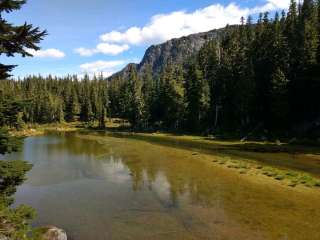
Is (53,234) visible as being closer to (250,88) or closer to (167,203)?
(167,203)

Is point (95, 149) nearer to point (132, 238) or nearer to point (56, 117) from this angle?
point (132, 238)

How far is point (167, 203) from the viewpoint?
29531mm

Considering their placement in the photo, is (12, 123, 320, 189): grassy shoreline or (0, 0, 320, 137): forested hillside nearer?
(12, 123, 320, 189): grassy shoreline

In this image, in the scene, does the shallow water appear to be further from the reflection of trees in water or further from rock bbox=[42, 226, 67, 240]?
rock bbox=[42, 226, 67, 240]

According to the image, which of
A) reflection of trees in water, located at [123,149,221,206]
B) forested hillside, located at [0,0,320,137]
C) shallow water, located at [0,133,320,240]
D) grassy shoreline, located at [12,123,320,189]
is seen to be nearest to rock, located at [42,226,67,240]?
shallow water, located at [0,133,320,240]

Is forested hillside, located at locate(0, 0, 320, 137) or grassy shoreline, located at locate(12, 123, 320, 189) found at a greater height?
forested hillside, located at locate(0, 0, 320, 137)

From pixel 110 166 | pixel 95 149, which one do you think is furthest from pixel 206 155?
pixel 95 149

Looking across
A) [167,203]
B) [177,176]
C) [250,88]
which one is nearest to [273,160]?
[177,176]

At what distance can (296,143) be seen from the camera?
2611 inches

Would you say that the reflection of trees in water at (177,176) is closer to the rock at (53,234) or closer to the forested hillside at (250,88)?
the rock at (53,234)

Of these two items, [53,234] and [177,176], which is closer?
[53,234]

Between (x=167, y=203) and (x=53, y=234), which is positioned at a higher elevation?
(x=53, y=234)

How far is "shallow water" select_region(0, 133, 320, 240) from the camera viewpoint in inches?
914

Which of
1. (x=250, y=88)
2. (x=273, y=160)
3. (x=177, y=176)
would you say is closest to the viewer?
(x=177, y=176)
